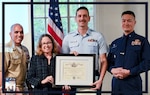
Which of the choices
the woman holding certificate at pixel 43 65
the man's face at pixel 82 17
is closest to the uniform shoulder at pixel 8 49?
the woman holding certificate at pixel 43 65

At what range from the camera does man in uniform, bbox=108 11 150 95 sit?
1512 mm

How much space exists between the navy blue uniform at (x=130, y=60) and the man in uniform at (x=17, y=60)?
467 mm

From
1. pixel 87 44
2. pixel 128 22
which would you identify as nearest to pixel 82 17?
pixel 87 44

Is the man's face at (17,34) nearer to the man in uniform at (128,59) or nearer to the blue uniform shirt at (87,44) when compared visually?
the blue uniform shirt at (87,44)

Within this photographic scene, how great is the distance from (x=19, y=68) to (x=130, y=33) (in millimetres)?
628

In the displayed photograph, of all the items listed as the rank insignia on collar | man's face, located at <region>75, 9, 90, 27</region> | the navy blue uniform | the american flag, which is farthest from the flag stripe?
the rank insignia on collar

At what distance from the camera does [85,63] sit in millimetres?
1512

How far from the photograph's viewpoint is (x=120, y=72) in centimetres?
151

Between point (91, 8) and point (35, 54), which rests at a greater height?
point (91, 8)

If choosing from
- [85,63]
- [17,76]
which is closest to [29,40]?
[17,76]

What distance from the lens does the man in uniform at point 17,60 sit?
61.4 inches

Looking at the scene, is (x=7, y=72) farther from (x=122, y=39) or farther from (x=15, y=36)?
(x=122, y=39)

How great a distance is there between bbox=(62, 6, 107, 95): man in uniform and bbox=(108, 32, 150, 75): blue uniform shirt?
0.07m

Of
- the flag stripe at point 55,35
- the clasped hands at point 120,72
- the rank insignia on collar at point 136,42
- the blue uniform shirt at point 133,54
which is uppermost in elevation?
the flag stripe at point 55,35
